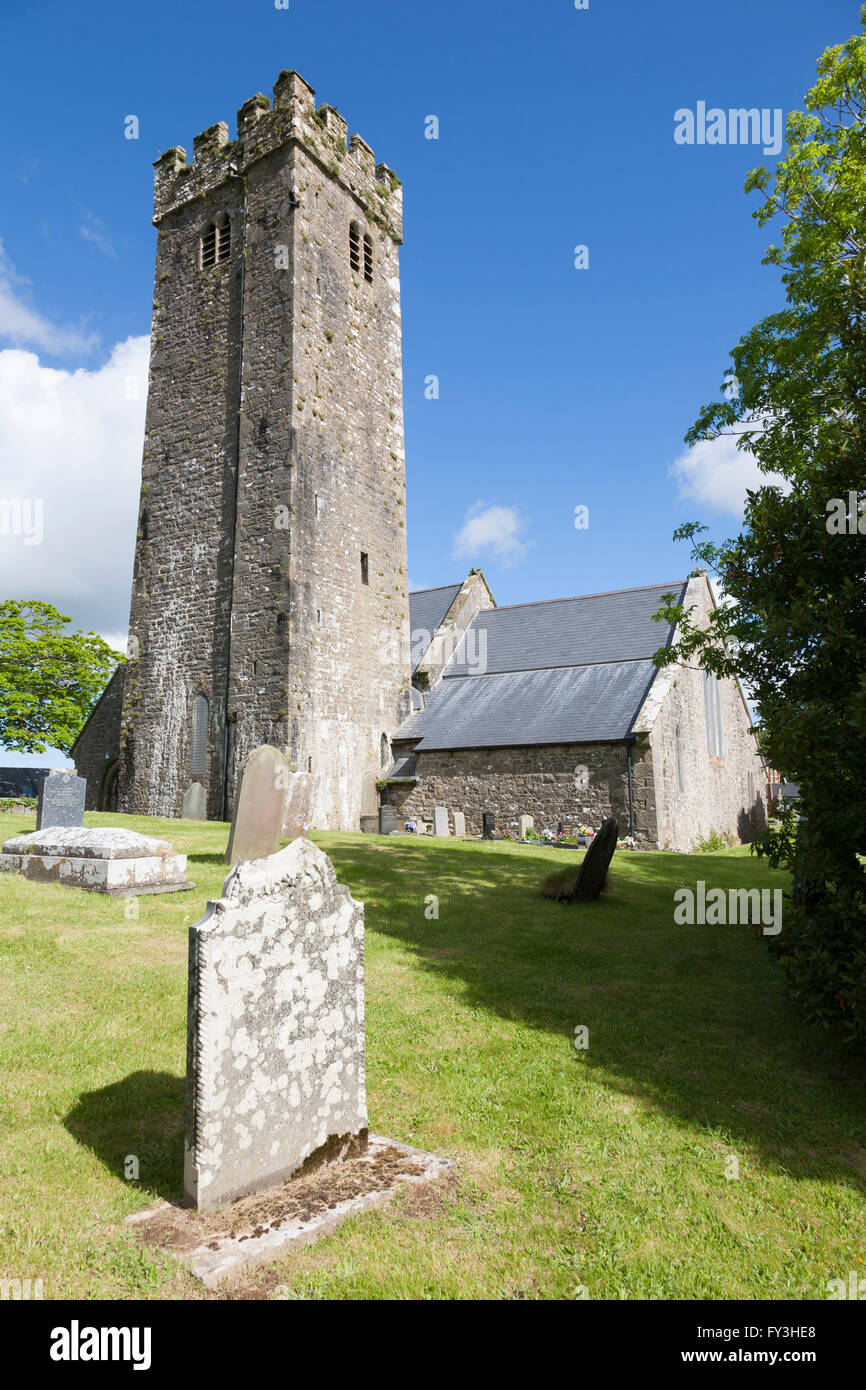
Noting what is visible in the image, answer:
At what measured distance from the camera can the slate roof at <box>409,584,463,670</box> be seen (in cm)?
2970

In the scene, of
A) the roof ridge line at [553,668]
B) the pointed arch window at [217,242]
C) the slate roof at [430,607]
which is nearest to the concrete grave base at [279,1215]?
the roof ridge line at [553,668]

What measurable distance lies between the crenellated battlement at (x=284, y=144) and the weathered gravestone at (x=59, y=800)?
66.1 feet

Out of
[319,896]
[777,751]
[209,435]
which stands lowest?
[319,896]

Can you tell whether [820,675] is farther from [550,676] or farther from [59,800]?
[550,676]

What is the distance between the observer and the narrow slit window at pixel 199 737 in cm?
2162

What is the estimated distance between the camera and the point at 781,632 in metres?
5.98

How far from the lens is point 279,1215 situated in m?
3.49

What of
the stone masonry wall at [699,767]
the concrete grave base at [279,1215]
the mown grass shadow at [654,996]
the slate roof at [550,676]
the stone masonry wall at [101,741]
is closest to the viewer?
the concrete grave base at [279,1215]

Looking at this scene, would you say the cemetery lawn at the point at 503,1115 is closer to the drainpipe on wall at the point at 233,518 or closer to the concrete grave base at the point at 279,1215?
the concrete grave base at the point at 279,1215

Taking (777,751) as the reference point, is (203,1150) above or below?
below

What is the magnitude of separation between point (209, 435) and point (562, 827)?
51.6ft

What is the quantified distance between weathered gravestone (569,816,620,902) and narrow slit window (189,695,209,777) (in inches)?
538
